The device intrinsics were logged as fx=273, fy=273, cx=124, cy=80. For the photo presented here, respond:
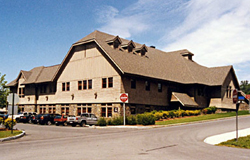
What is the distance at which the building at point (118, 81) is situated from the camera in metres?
37.9

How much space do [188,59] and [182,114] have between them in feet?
59.2

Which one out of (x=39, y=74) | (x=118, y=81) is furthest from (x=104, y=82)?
(x=39, y=74)

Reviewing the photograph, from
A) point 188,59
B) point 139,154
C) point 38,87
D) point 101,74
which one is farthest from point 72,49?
point 139,154

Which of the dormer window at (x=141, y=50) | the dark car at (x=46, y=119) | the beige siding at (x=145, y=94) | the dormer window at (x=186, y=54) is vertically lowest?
the dark car at (x=46, y=119)

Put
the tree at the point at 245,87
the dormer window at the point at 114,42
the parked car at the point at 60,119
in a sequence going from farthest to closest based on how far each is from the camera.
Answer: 1. the tree at the point at 245,87
2. the dormer window at the point at 114,42
3. the parked car at the point at 60,119

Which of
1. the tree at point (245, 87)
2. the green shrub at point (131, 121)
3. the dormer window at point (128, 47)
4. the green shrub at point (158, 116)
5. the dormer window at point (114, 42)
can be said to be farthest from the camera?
the tree at point (245, 87)

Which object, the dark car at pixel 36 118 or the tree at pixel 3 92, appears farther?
the tree at pixel 3 92

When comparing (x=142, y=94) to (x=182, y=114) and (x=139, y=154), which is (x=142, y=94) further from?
(x=139, y=154)

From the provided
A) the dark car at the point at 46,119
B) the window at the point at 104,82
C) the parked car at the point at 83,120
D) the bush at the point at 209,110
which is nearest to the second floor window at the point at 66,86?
the dark car at the point at 46,119

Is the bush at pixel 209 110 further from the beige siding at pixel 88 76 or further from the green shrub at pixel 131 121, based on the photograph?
the green shrub at pixel 131 121

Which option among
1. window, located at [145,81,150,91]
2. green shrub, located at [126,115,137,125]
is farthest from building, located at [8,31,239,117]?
green shrub, located at [126,115,137,125]

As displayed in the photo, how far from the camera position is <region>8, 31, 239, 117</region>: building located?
37875 mm

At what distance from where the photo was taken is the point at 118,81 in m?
36.7

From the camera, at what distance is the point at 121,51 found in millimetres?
40031
